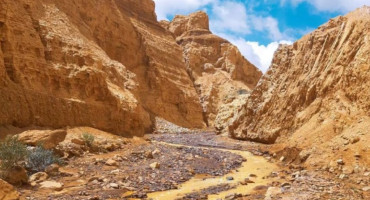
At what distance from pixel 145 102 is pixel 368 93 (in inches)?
1186

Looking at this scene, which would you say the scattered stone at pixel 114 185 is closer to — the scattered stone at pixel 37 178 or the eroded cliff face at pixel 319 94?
the scattered stone at pixel 37 178

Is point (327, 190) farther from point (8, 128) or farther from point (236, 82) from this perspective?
point (236, 82)

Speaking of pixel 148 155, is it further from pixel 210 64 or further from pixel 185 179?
pixel 210 64

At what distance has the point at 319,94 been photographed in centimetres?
1945

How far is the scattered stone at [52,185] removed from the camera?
10575mm

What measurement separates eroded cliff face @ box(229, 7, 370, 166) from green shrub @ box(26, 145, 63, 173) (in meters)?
11.1

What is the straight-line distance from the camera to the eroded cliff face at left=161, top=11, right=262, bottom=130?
5269 cm

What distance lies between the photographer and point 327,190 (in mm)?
9898

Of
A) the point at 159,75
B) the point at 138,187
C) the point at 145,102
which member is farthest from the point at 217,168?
the point at 159,75

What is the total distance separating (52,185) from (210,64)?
49535mm

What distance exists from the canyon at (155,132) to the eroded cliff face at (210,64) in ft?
66.8

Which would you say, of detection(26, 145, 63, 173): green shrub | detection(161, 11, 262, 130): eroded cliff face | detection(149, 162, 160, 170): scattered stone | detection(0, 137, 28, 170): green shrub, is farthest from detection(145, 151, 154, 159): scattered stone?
detection(161, 11, 262, 130): eroded cliff face

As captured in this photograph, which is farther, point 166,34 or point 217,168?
point 166,34

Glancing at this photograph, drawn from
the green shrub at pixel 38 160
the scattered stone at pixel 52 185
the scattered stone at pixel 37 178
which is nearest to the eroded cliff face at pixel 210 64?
the green shrub at pixel 38 160
